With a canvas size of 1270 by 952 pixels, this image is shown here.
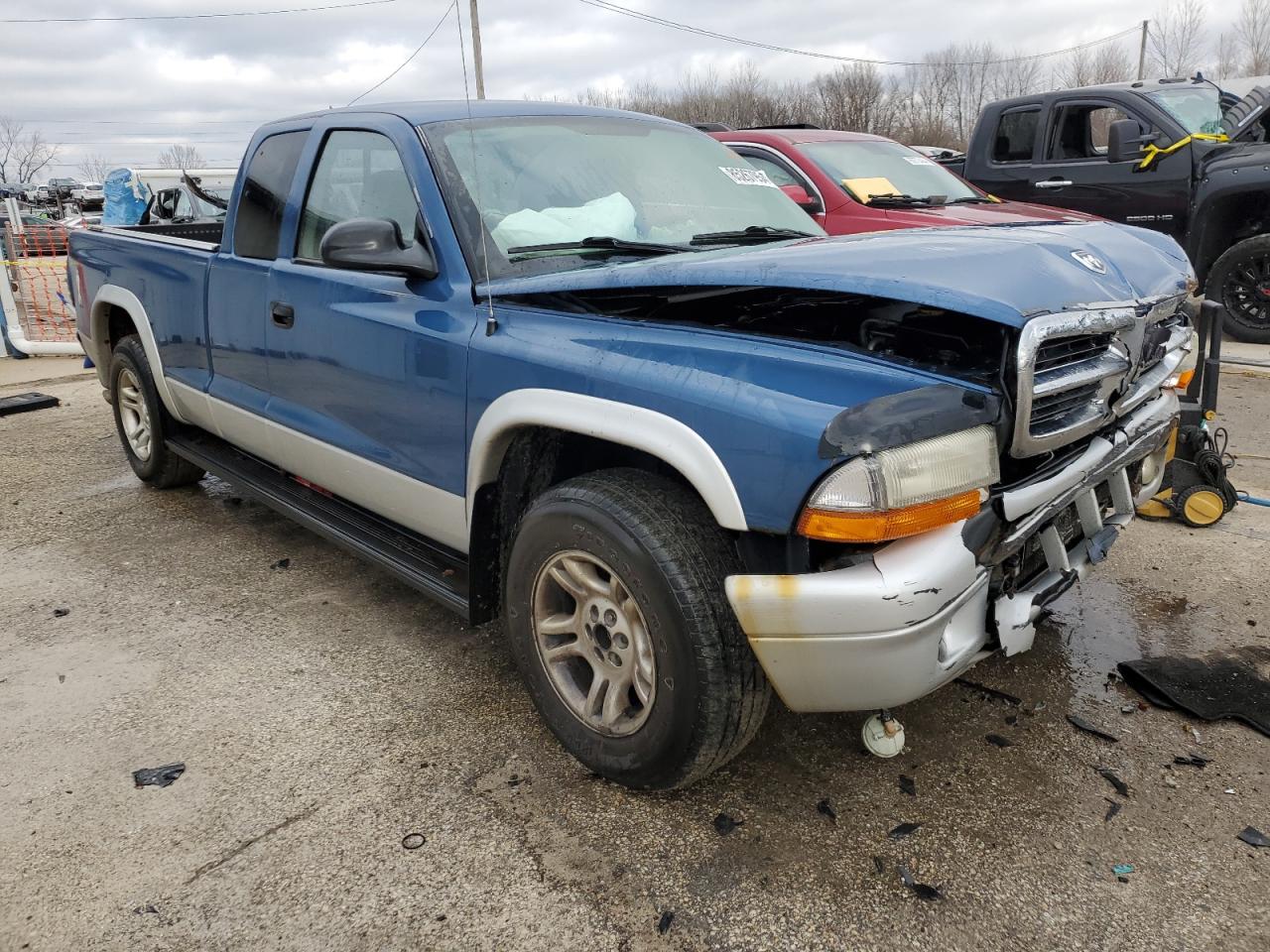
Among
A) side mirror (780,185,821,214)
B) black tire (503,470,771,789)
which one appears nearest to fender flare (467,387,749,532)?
black tire (503,470,771,789)

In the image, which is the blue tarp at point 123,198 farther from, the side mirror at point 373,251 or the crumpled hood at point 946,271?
the crumpled hood at point 946,271

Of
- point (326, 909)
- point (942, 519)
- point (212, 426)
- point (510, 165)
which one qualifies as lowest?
point (326, 909)

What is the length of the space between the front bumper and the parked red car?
14.7 feet

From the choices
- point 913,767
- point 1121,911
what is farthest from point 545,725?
point 1121,911

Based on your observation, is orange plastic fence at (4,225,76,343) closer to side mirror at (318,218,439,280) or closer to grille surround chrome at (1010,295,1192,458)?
side mirror at (318,218,439,280)

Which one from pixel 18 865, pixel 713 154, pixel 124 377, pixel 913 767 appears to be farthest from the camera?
pixel 124 377

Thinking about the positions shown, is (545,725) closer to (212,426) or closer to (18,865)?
(18,865)

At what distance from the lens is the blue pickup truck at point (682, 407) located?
2.01m

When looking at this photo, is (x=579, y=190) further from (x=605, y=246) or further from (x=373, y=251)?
(x=373, y=251)

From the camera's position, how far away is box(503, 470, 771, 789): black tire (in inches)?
85.4

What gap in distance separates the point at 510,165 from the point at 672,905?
2202 mm

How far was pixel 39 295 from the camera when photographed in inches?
524

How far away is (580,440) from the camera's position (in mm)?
2650

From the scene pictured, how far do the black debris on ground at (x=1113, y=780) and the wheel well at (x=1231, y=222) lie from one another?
7.15 metres
